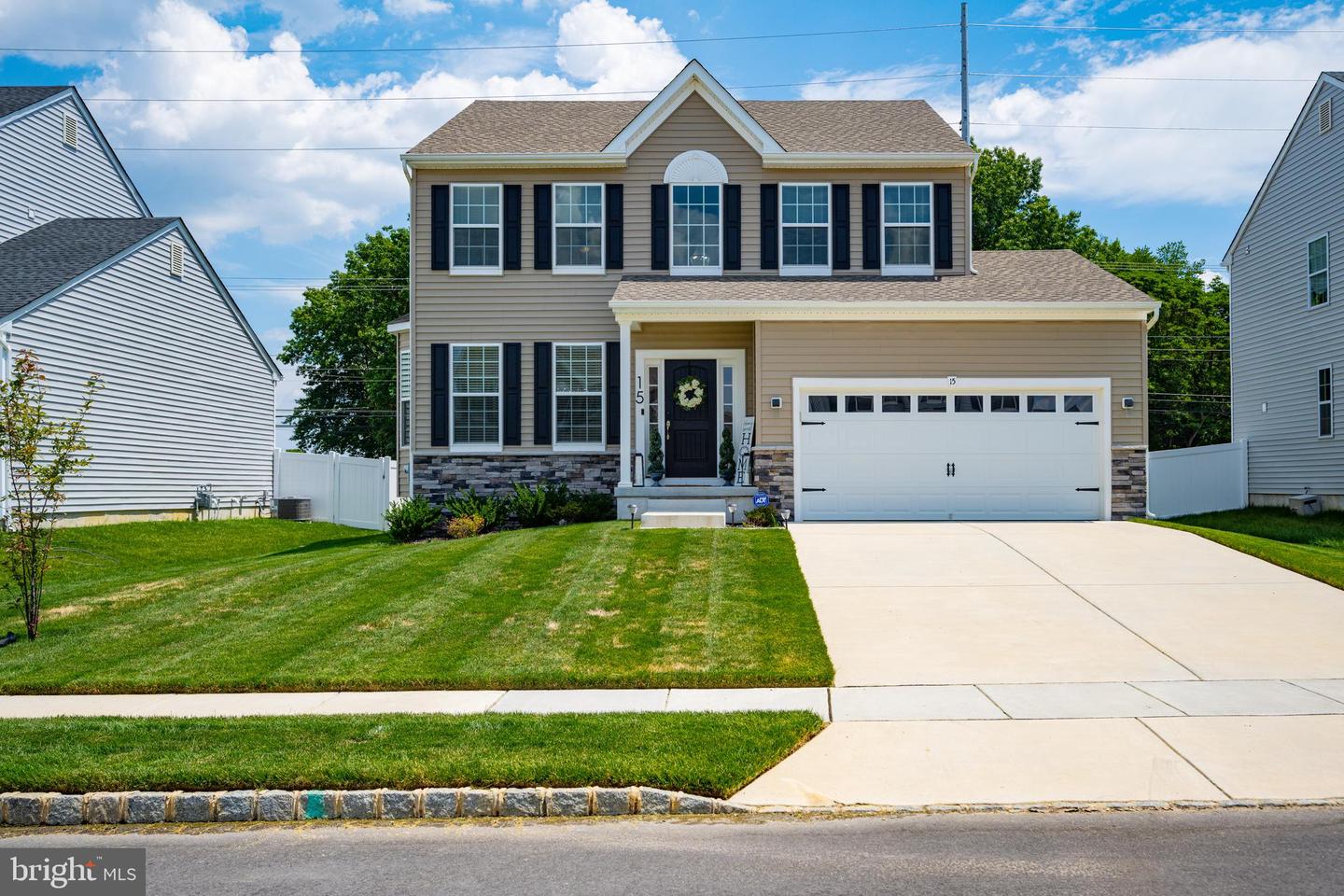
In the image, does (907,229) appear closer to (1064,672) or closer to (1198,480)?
(1198,480)

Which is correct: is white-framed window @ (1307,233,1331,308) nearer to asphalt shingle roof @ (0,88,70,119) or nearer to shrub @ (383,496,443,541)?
shrub @ (383,496,443,541)

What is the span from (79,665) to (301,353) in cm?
3566

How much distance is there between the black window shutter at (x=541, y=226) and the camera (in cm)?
1956

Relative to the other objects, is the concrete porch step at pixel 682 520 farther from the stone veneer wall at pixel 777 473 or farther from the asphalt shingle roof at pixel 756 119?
the asphalt shingle roof at pixel 756 119

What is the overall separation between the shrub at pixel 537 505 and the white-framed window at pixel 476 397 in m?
1.40

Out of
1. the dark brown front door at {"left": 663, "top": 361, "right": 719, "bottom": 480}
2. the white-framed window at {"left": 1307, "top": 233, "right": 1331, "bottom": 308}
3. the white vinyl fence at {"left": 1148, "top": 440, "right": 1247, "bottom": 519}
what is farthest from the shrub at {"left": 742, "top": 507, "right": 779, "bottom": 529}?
the white-framed window at {"left": 1307, "top": 233, "right": 1331, "bottom": 308}

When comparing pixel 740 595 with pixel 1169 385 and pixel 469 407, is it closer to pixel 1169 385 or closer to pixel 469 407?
pixel 469 407

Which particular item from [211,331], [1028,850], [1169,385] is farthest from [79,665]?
[1169,385]

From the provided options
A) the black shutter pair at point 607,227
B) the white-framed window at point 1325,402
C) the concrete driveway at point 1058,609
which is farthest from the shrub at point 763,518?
the white-framed window at point 1325,402

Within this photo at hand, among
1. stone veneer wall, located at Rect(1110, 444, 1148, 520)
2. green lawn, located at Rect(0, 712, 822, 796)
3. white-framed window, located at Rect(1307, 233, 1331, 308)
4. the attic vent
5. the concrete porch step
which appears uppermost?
the attic vent

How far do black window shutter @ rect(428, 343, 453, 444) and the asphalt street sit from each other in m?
13.5

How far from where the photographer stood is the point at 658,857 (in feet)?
18.0

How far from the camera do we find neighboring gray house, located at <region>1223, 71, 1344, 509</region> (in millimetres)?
21516

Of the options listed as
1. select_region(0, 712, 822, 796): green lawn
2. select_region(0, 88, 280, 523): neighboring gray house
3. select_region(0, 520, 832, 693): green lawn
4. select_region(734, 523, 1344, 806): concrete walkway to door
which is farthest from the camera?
select_region(0, 88, 280, 523): neighboring gray house
